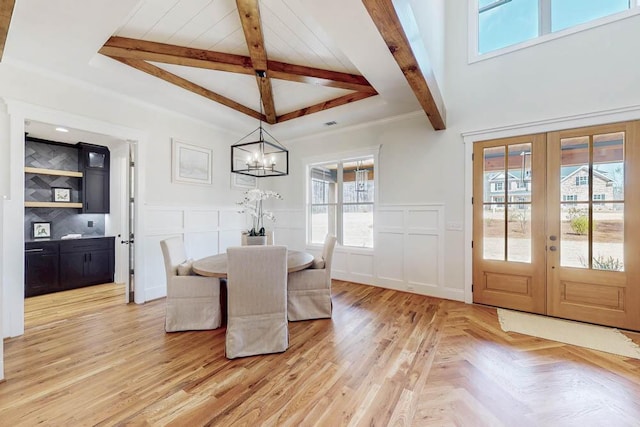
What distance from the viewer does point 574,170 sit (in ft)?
9.73

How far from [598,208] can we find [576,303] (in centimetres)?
107

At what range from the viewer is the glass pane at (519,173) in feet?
10.5

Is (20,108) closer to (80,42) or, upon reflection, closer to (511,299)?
(80,42)

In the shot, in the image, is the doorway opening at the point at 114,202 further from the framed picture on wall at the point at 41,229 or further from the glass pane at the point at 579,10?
the glass pane at the point at 579,10

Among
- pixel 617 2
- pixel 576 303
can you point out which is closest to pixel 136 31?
pixel 617 2

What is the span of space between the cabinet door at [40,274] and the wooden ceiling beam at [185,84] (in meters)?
3.18

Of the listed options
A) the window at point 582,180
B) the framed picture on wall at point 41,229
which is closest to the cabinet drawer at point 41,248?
the framed picture on wall at point 41,229

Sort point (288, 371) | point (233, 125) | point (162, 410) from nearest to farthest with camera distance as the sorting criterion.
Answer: point (162, 410)
point (288, 371)
point (233, 125)

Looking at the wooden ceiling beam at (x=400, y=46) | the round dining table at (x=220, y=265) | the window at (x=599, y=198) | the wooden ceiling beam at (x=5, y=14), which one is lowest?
the round dining table at (x=220, y=265)

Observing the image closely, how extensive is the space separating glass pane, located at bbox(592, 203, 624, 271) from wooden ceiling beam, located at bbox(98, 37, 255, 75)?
417 centimetres

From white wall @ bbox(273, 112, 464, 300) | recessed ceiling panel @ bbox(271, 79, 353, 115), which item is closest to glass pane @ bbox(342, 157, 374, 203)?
white wall @ bbox(273, 112, 464, 300)

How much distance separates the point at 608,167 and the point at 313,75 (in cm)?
336

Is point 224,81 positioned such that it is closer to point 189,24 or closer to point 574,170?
point 189,24

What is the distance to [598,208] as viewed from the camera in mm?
2865
